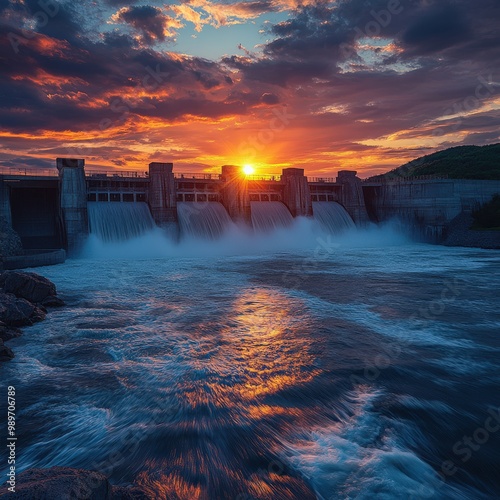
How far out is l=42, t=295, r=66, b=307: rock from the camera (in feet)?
57.9

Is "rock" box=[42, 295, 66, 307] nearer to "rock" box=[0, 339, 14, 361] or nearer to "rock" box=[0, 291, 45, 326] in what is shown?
"rock" box=[0, 291, 45, 326]

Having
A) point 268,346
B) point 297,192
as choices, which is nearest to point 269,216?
point 297,192

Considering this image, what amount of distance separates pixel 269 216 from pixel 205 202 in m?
7.85

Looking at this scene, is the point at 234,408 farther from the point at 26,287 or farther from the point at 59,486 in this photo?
the point at 26,287

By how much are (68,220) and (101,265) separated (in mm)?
7104

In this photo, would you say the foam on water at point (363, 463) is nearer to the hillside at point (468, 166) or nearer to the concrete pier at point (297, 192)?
the concrete pier at point (297, 192)

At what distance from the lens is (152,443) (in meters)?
7.41

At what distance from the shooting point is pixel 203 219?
4312 centimetres

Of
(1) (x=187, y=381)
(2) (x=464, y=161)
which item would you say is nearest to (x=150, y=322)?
(1) (x=187, y=381)

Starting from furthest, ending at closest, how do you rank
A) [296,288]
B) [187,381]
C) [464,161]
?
1. [464,161]
2. [296,288]
3. [187,381]

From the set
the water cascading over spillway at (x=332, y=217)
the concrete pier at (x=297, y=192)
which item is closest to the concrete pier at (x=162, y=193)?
the concrete pier at (x=297, y=192)

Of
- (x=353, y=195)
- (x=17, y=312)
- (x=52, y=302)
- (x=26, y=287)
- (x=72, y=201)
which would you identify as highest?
(x=353, y=195)

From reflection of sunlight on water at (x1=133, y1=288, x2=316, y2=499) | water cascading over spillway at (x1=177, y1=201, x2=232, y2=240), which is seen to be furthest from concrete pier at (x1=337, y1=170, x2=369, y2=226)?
reflection of sunlight on water at (x1=133, y1=288, x2=316, y2=499)

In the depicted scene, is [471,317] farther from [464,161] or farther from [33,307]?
[464,161]
